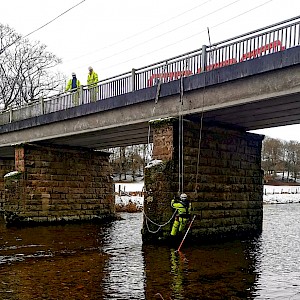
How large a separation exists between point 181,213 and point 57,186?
12074mm

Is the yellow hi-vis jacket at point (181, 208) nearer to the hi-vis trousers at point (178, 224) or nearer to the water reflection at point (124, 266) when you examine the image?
the hi-vis trousers at point (178, 224)

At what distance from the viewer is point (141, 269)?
38.0ft

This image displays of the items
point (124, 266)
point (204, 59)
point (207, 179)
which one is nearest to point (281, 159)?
A: point (207, 179)

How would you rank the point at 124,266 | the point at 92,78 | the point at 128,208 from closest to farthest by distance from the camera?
1. the point at 124,266
2. the point at 92,78
3. the point at 128,208

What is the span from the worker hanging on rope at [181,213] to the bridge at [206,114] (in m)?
0.65

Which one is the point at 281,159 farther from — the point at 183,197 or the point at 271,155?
the point at 183,197

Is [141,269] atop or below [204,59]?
below

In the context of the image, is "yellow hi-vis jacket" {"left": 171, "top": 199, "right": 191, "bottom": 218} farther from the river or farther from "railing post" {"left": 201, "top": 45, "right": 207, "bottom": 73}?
"railing post" {"left": 201, "top": 45, "right": 207, "bottom": 73}

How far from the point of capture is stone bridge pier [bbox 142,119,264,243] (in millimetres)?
15570

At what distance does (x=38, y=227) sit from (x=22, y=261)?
1042cm

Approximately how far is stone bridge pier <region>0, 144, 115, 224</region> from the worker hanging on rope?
11.3m

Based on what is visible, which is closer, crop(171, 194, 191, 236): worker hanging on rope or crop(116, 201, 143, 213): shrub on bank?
crop(171, 194, 191, 236): worker hanging on rope

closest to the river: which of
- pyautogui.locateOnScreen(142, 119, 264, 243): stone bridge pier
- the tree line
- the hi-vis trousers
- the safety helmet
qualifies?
the hi-vis trousers

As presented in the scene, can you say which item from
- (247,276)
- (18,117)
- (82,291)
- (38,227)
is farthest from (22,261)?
(18,117)
